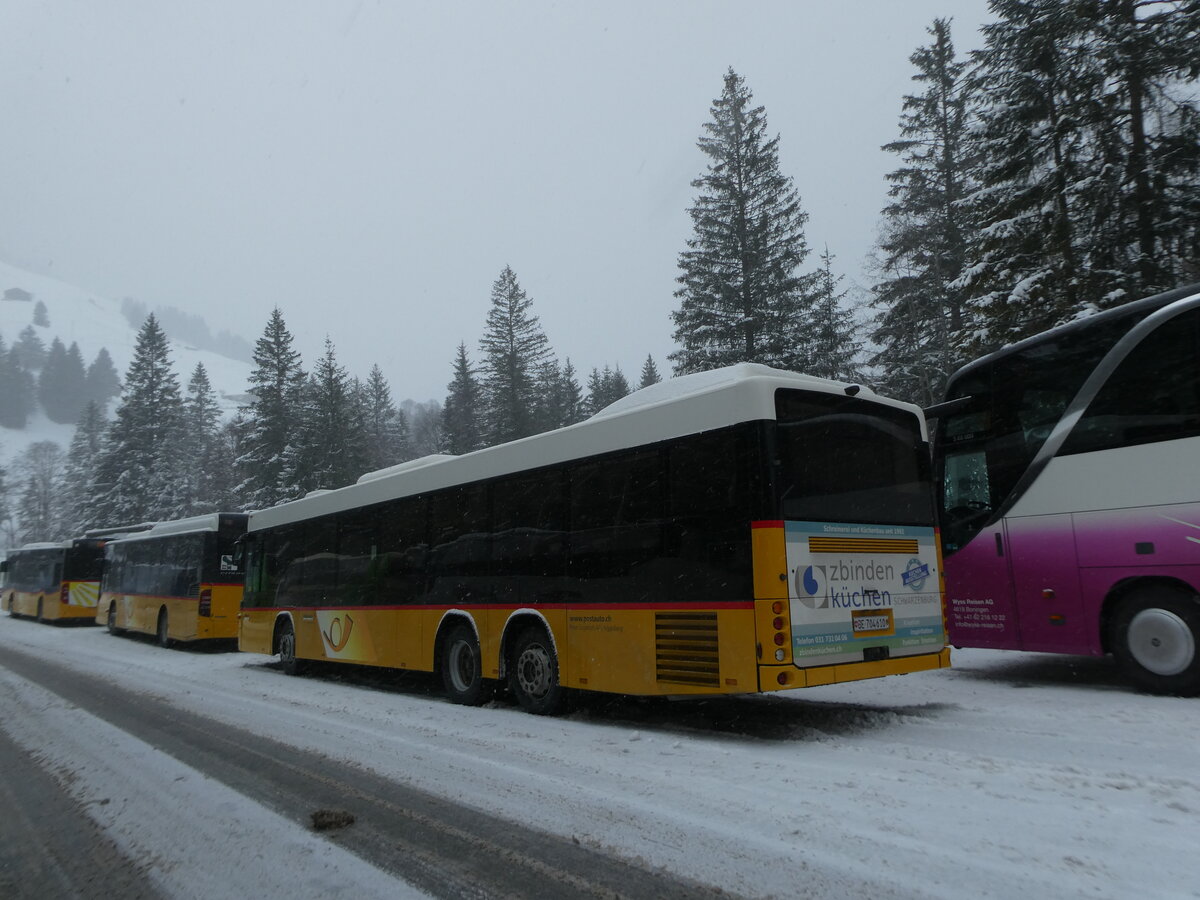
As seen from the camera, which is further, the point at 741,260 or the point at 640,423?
the point at 741,260

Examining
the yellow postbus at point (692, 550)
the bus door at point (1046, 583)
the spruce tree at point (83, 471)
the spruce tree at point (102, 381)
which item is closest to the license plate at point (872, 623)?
the yellow postbus at point (692, 550)

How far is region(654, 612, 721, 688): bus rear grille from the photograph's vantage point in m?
6.96

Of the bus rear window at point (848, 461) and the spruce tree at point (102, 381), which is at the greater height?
the spruce tree at point (102, 381)

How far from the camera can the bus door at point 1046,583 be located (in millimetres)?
8703

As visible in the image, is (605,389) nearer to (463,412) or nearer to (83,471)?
(463,412)

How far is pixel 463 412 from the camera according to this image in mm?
59906

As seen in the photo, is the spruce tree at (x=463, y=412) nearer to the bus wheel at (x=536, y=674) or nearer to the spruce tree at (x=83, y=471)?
the spruce tree at (x=83, y=471)

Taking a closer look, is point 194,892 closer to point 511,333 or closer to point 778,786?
point 778,786

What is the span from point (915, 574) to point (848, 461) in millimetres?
1432

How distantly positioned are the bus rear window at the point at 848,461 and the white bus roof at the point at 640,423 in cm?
16

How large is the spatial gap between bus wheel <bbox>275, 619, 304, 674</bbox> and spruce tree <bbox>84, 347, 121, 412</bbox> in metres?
196

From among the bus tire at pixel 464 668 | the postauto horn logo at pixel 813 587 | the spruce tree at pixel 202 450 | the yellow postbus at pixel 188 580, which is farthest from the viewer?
the spruce tree at pixel 202 450

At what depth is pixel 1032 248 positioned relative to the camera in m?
17.8

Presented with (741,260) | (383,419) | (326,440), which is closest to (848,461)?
(741,260)
